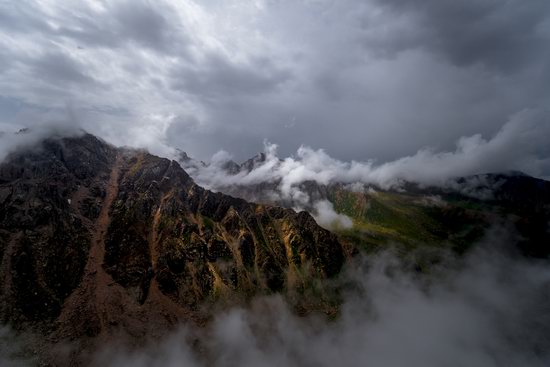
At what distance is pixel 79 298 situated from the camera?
190 meters

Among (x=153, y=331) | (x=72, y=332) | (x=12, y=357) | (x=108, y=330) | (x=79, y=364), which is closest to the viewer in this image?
(x=12, y=357)

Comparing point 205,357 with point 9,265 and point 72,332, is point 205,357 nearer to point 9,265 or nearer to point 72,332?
point 72,332

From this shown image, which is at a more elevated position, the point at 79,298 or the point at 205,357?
the point at 79,298

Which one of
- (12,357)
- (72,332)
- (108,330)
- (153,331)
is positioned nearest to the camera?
(12,357)

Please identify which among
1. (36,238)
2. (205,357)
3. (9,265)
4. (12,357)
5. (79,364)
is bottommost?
(205,357)

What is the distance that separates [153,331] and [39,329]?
6027cm

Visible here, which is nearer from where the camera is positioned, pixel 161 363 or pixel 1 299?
pixel 1 299

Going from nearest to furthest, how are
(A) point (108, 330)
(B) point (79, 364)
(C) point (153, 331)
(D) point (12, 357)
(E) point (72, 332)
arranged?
(D) point (12, 357) < (B) point (79, 364) < (E) point (72, 332) < (A) point (108, 330) < (C) point (153, 331)

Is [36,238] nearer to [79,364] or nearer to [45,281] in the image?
[45,281]

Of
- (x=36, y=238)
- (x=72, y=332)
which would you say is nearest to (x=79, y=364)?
(x=72, y=332)

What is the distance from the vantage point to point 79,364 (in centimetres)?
15862

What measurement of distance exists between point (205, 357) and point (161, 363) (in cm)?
2856

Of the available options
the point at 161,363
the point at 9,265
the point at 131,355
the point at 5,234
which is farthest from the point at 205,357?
the point at 5,234

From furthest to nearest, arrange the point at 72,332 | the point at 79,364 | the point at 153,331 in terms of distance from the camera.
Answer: the point at 153,331, the point at 72,332, the point at 79,364
